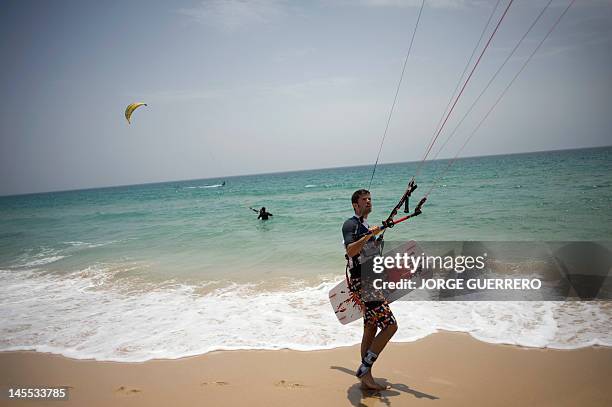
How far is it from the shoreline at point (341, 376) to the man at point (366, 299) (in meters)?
0.41

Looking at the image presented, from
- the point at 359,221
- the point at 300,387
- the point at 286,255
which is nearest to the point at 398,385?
the point at 300,387

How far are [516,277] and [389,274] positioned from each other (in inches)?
227

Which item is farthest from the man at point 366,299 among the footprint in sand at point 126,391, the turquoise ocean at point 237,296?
the footprint in sand at point 126,391

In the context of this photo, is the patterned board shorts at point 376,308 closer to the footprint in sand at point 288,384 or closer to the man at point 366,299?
the man at point 366,299

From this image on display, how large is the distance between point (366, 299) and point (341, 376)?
48.1 inches

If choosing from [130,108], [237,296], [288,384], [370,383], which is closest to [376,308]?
[370,383]

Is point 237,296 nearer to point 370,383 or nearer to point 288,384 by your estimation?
point 288,384

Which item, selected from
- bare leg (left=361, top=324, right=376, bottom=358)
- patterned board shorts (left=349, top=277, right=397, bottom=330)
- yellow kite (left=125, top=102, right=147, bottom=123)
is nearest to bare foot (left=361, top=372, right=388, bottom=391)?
bare leg (left=361, top=324, right=376, bottom=358)

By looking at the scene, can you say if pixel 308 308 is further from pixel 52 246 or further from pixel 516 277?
pixel 52 246

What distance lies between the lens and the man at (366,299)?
355 cm

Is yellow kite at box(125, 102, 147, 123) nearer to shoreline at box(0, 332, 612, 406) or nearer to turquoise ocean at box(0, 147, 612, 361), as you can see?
turquoise ocean at box(0, 147, 612, 361)

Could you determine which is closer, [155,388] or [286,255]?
[155,388]

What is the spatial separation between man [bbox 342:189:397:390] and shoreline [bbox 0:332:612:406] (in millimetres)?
412

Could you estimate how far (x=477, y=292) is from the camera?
23.1 ft
